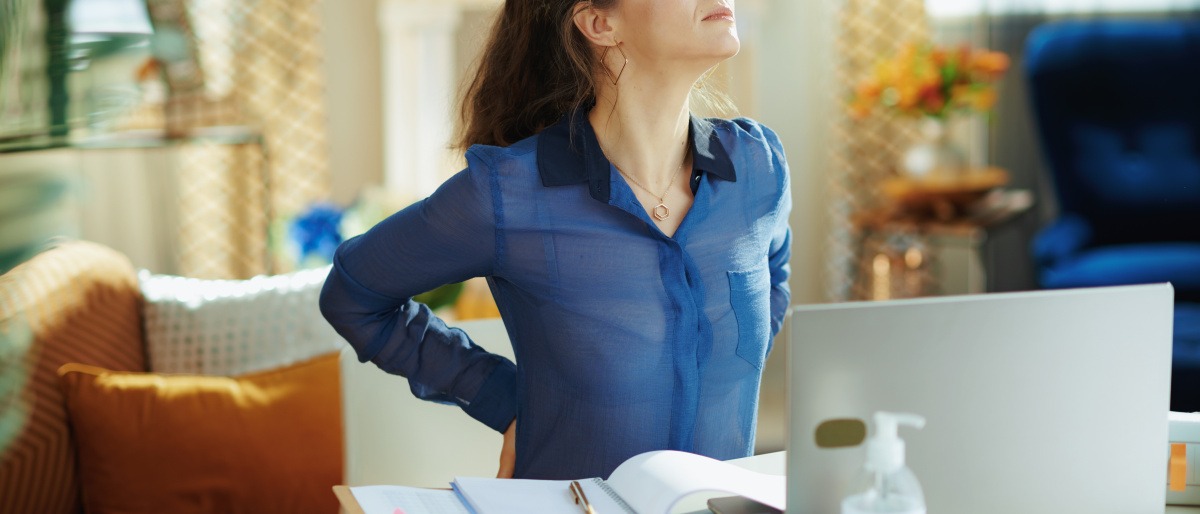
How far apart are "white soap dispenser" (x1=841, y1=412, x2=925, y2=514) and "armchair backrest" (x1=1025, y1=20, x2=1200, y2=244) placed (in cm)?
294

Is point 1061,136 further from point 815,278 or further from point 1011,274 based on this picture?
point 815,278

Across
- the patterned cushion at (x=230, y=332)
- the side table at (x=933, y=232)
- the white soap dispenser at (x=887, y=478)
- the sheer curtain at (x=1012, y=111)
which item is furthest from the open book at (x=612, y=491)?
the sheer curtain at (x=1012, y=111)

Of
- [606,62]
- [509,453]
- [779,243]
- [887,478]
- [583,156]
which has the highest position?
[606,62]

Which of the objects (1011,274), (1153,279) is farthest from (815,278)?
(1153,279)

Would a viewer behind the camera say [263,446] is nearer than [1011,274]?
Yes

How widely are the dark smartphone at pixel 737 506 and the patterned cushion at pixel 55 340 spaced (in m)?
1.19

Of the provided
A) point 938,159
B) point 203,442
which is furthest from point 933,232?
point 203,442

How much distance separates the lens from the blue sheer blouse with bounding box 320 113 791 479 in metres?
1.25

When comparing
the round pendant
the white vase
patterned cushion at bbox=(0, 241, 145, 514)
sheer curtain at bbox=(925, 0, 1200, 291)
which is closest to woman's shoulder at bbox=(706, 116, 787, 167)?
the round pendant

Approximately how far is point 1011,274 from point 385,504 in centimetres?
358

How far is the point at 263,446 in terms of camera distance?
6.18ft

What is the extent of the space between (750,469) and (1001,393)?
30cm

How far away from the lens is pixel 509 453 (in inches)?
52.8

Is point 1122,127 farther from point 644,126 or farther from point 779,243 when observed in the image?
point 644,126
